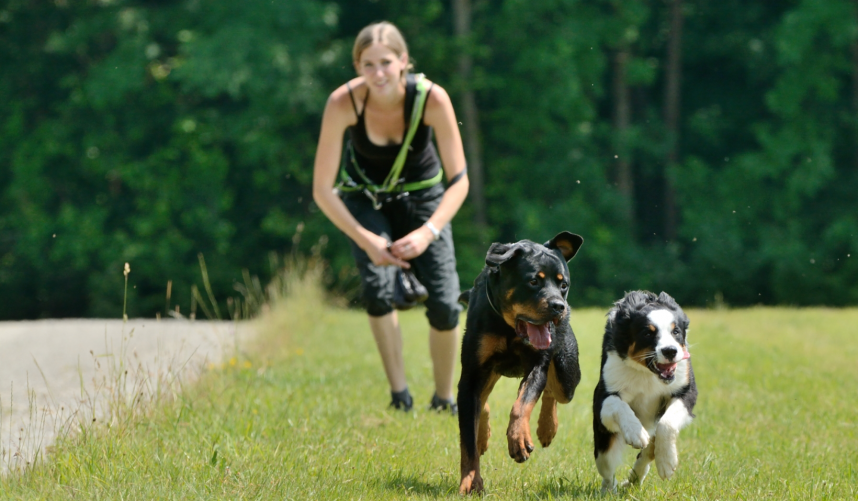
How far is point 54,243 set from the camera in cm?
1941

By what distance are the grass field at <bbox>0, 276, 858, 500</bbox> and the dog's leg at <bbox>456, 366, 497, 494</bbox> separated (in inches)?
3.8

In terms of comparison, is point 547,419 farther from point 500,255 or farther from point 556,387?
point 500,255

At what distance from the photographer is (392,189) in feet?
17.0

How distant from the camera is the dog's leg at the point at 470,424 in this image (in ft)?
11.8

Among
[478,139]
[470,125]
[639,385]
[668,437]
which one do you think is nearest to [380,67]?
[639,385]

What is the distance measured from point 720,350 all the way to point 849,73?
11879 millimetres

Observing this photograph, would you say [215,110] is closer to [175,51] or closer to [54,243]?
[175,51]

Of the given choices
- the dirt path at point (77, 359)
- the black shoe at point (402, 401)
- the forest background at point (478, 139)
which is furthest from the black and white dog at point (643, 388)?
the forest background at point (478, 139)

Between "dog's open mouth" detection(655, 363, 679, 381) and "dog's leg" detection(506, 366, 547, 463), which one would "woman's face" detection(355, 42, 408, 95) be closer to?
"dog's leg" detection(506, 366, 547, 463)

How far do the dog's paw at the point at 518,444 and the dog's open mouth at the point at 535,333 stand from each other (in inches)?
12.7

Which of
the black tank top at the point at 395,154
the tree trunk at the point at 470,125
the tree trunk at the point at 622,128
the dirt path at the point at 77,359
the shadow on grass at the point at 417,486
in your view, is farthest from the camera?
the tree trunk at the point at 470,125

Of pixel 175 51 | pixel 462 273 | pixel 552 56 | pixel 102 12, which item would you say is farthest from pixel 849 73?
pixel 102 12

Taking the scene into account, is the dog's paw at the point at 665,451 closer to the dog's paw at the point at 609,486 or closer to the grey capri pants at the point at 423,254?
the dog's paw at the point at 609,486

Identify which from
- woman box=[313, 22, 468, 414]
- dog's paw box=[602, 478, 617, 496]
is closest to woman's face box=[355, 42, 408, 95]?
woman box=[313, 22, 468, 414]
